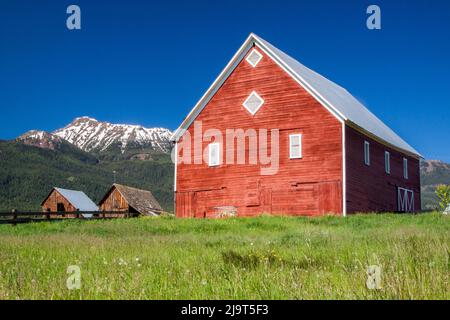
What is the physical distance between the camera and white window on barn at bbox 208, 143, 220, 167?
32.2m

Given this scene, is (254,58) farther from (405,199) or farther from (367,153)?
(405,199)

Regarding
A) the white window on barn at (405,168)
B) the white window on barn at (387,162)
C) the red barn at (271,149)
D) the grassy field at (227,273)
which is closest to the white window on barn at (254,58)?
the red barn at (271,149)

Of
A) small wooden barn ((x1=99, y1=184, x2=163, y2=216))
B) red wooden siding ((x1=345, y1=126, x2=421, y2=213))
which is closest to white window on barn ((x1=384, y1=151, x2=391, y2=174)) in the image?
red wooden siding ((x1=345, y1=126, x2=421, y2=213))

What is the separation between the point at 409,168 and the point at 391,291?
37.4 metres

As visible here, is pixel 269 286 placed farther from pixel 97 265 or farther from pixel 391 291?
pixel 97 265

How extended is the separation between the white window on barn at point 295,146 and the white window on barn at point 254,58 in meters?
5.11

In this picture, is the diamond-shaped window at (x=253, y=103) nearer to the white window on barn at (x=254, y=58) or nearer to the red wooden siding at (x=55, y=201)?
the white window on barn at (x=254, y=58)

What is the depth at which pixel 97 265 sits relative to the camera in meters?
9.27

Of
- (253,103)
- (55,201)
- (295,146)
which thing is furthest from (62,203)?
(295,146)

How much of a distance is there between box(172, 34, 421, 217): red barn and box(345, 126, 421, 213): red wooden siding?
61 mm

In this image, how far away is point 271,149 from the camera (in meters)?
30.6

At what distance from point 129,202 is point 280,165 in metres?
42.8

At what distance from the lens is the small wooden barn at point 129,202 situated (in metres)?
69.6
